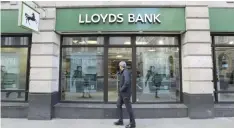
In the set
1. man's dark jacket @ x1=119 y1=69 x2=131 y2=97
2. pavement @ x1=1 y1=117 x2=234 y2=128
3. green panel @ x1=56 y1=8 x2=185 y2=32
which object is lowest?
pavement @ x1=1 y1=117 x2=234 y2=128

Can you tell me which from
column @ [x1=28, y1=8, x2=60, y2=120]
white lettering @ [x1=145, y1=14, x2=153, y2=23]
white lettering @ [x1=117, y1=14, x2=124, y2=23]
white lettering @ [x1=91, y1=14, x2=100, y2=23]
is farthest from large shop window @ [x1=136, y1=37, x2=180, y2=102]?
column @ [x1=28, y1=8, x2=60, y2=120]

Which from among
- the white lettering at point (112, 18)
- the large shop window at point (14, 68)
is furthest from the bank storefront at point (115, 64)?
the large shop window at point (14, 68)

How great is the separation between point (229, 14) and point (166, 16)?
7.76 ft

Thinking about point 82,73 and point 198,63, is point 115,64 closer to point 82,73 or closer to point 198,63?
point 82,73

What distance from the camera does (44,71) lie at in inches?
286

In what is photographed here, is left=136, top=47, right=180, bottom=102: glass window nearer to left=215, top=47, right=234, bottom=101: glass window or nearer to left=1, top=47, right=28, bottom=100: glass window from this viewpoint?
left=215, top=47, right=234, bottom=101: glass window

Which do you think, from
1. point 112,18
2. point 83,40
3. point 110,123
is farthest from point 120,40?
point 110,123

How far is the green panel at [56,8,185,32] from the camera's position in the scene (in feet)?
24.0

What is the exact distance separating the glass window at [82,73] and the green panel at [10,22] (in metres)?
1.85

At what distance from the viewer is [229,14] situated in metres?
7.50

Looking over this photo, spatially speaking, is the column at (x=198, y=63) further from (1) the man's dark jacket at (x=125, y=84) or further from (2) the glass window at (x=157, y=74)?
(1) the man's dark jacket at (x=125, y=84)

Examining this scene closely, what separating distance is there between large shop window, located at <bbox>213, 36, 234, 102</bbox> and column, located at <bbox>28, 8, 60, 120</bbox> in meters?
6.18

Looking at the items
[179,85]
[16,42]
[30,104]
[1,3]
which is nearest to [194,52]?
[179,85]

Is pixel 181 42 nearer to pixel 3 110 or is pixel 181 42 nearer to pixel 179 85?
pixel 179 85
